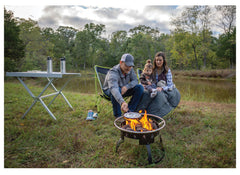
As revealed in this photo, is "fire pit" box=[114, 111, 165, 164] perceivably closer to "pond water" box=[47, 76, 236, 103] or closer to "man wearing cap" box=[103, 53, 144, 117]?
"man wearing cap" box=[103, 53, 144, 117]

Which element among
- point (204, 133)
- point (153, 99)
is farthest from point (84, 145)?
point (204, 133)

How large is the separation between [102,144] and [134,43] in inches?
768

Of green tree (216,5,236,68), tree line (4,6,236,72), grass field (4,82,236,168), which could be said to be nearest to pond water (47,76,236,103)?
grass field (4,82,236,168)

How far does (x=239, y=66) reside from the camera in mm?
2592

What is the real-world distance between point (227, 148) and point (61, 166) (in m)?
1.90

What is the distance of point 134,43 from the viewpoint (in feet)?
65.4

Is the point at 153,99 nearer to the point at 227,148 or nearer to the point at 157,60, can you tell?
the point at 157,60

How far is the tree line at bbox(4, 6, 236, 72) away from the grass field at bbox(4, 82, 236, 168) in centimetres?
743

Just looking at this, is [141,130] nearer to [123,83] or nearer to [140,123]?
[140,123]

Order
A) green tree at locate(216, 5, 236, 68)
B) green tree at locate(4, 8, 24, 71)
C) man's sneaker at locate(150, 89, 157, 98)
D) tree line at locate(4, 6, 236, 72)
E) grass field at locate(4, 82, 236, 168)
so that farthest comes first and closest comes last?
green tree at locate(216, 5, 236, 68) → tree line at locate(4, 6, 236, 72) → green tree at locate(4, 8, 24, 71) → man's sneaker at locate(150, 89, 157, 98) → grass field at locate(4, 82, 236, 168)

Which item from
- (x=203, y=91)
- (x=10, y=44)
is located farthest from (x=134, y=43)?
(x=203, y=91)

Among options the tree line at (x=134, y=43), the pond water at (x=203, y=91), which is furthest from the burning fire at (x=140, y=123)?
the tree line at (x=134, y=43)

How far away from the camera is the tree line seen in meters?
9.59

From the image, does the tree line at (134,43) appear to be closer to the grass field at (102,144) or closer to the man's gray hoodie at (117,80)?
the grass field at (102,144)
